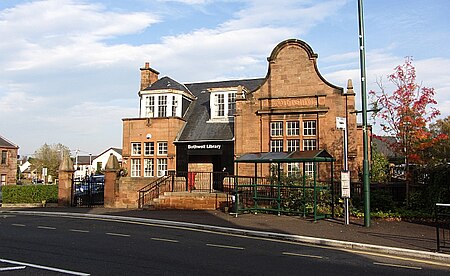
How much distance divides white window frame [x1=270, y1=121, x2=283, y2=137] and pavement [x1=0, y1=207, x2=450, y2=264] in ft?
24.2

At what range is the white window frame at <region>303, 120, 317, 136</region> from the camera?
24391 millimetres

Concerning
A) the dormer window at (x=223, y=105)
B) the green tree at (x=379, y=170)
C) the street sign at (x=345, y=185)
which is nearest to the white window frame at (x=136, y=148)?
the dormer window at (x=223, y=105)

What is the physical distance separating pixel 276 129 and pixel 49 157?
215ft

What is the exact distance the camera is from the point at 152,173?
94.2 feet

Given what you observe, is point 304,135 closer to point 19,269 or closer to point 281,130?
point 281,130

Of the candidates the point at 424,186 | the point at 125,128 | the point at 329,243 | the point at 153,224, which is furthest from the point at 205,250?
the point at 125,128

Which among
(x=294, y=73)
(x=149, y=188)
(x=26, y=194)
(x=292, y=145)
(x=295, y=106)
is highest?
(x=294, y=73)

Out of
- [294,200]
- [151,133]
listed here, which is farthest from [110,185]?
[294,200]

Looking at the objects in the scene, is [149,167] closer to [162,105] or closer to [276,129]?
[162,105]

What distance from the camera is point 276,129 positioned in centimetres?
2525

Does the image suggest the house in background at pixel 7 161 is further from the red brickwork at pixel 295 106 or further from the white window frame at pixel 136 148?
the red brickwork at pixel 295 106

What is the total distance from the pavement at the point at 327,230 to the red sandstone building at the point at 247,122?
23.1ft

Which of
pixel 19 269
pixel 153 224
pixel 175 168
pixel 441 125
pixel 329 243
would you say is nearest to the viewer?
pixel 19 269

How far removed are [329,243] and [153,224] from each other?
726 cm
